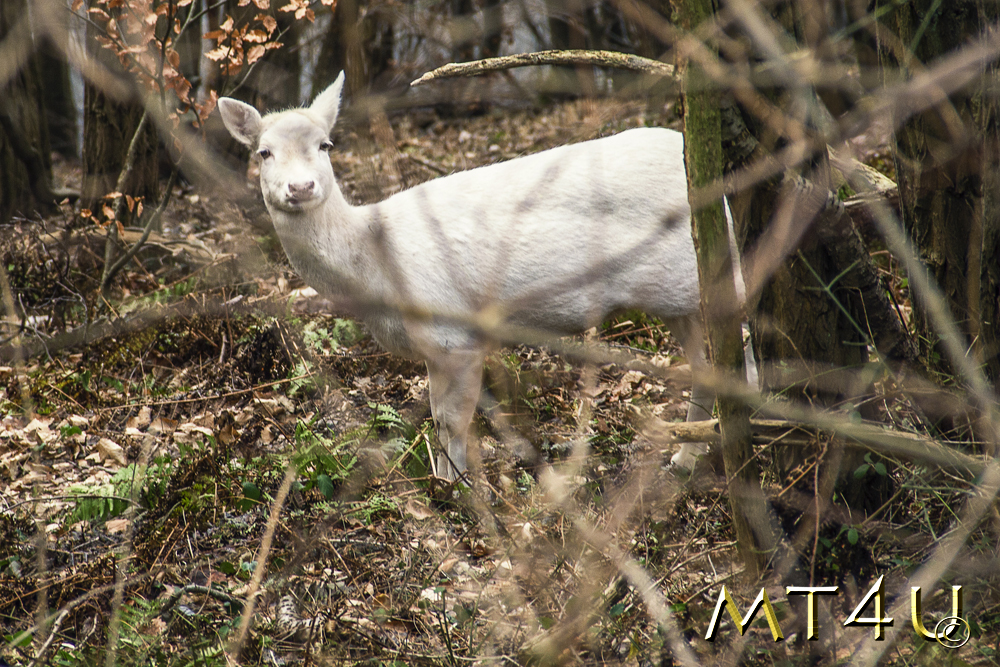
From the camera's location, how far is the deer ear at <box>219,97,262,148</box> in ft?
15.6

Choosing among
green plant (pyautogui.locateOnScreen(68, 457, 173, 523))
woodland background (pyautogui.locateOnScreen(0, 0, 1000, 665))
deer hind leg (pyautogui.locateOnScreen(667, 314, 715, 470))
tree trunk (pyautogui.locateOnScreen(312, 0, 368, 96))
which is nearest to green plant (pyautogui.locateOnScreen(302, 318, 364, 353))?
woodland background (pyautogui.locateOnScreen(0, 0, 1000, 665))

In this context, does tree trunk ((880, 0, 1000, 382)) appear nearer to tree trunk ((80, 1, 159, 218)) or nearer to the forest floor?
the forest floor

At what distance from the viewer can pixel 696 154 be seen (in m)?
2.51

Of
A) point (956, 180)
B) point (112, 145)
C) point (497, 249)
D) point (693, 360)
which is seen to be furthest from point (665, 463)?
point (112, 145)

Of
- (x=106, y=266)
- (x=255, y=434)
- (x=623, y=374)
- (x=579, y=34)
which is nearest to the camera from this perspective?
(x=255, y=434)

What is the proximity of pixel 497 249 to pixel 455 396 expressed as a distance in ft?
2.99

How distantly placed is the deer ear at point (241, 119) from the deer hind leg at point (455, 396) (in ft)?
5.44

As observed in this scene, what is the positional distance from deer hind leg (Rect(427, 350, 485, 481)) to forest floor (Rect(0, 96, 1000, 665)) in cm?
18

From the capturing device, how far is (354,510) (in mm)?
3330

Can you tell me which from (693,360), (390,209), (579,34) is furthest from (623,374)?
(579,34)

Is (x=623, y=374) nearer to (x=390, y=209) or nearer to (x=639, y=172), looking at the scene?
(x=639, y=172)

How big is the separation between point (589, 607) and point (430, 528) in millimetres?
1183

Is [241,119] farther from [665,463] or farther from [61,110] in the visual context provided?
[61,110]

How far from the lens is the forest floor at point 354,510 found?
2.96 meters
